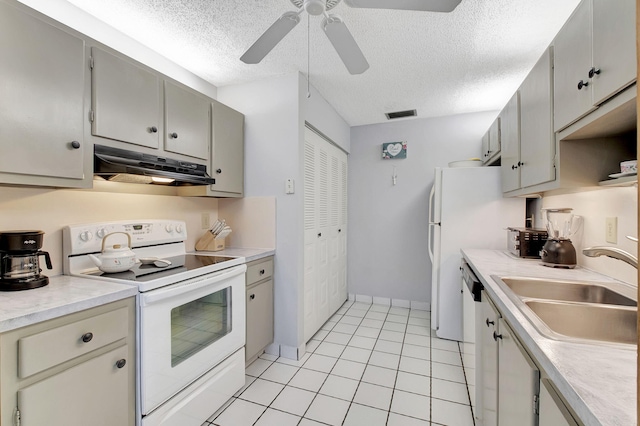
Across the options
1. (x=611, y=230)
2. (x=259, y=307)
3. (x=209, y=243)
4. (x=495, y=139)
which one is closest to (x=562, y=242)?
(x=611, y=230)

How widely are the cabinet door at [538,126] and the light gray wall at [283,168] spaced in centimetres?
160

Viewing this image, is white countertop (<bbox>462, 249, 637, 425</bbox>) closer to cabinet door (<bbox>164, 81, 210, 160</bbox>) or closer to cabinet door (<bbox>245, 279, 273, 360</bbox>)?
cabinet door (<bbox>245, 279, 273, 360</bbox>)

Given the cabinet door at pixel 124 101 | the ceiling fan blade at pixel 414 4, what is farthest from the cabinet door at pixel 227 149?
the ceiling fan blade at pixel 414 4

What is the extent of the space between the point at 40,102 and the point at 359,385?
243cm

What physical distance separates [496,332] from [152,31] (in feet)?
8.53

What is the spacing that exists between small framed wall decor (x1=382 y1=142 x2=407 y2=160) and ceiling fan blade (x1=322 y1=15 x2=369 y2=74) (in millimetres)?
2202

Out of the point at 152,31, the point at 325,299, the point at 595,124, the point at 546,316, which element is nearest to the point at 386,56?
the point at 595,124

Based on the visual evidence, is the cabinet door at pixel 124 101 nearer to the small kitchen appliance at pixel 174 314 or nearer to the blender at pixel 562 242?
the small kitchen appliance at pixel 174 314

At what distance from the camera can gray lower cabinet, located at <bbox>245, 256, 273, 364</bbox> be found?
214cm

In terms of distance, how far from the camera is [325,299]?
315cm

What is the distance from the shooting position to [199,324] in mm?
1684

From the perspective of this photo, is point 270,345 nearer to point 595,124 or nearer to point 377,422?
point 377,422

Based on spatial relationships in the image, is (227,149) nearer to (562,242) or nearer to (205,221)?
(205,221)

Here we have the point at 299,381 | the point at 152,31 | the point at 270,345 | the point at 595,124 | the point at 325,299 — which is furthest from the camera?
the point at 325,299
